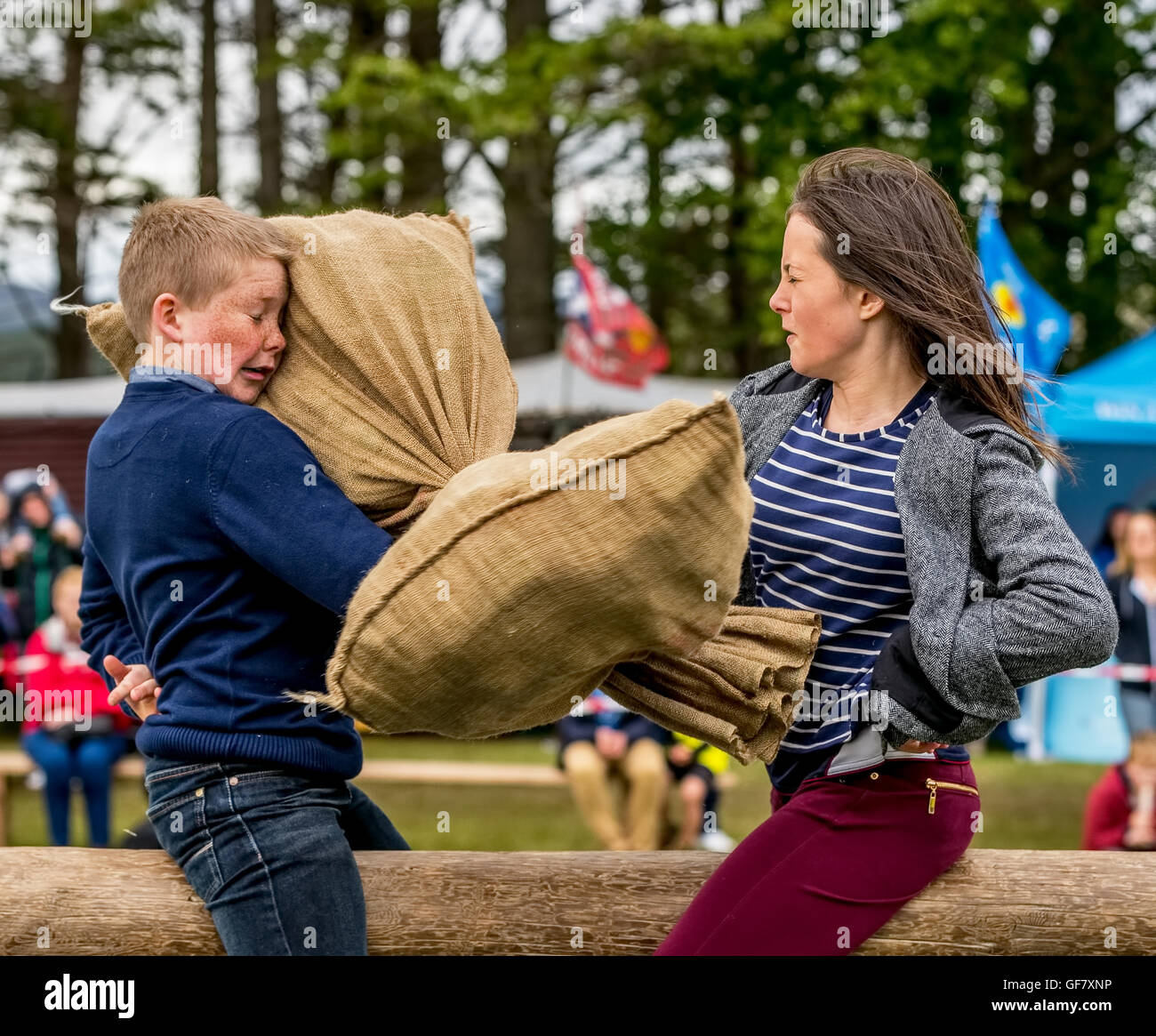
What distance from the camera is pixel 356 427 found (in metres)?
2.18

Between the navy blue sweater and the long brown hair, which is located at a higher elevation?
the long brown hair

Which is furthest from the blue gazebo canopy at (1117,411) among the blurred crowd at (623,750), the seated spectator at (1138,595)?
the seated spectator at (1138,595)

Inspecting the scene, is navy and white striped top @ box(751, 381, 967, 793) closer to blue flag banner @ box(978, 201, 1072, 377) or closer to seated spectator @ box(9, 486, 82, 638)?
blue flag banner @ box(978, 201, 1072, 377)

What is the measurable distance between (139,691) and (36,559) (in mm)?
8321

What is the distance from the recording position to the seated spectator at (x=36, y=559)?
983 centimetres

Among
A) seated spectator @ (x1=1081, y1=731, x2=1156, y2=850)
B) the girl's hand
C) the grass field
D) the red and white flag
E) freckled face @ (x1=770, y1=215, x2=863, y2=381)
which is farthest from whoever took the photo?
the red and white flag

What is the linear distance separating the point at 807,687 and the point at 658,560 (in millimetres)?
552

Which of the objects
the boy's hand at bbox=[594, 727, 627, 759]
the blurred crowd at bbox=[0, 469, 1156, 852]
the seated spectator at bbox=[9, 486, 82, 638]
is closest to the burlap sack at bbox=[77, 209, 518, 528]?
the blurred crowd at bbox=[0, 469, 1156, 852]

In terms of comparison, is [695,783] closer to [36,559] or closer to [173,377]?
[36,559]

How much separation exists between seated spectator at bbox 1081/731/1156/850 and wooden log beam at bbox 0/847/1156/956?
399 cm

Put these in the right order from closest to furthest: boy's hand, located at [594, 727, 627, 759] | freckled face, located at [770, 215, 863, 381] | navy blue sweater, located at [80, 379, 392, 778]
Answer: navy blue sweater, located at [80, 379, 392, 778] → freckled face, located at [770, 215, 863, 381] → boy's hand, located at [594, 727, 627, 759]

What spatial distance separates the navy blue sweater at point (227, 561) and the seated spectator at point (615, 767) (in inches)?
197

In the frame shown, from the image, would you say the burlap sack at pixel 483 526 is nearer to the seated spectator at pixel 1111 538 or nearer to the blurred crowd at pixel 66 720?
the blurred crowd at pixel 66 720

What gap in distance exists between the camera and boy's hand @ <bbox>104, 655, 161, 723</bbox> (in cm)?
230
